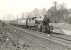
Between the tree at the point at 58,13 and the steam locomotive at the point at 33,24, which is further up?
the tree at the point at 58,13

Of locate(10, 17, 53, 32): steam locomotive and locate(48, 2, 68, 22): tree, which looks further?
locate(10, 17, 53, 32): steam locomotive

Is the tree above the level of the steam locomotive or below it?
above

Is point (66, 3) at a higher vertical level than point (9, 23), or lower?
higher

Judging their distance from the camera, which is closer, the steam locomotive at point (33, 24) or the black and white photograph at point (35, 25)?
the black and white photograph at point (35, 25)

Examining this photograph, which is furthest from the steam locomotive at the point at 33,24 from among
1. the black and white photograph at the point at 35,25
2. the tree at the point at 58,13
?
the tree at the point at 58,13

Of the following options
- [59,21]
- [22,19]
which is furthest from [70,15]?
[22,19]

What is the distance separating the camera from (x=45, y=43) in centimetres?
280

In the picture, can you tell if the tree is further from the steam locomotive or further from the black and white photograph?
the steam locomotive

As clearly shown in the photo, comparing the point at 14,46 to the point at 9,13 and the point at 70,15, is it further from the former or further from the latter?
the point at 70,15

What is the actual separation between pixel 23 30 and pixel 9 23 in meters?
0.38

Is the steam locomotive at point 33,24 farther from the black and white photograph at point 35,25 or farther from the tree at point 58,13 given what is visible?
the tree at point 58,13

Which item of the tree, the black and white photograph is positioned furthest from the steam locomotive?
the tree

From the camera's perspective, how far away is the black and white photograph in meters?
2.71

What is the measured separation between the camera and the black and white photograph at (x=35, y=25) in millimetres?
2711
